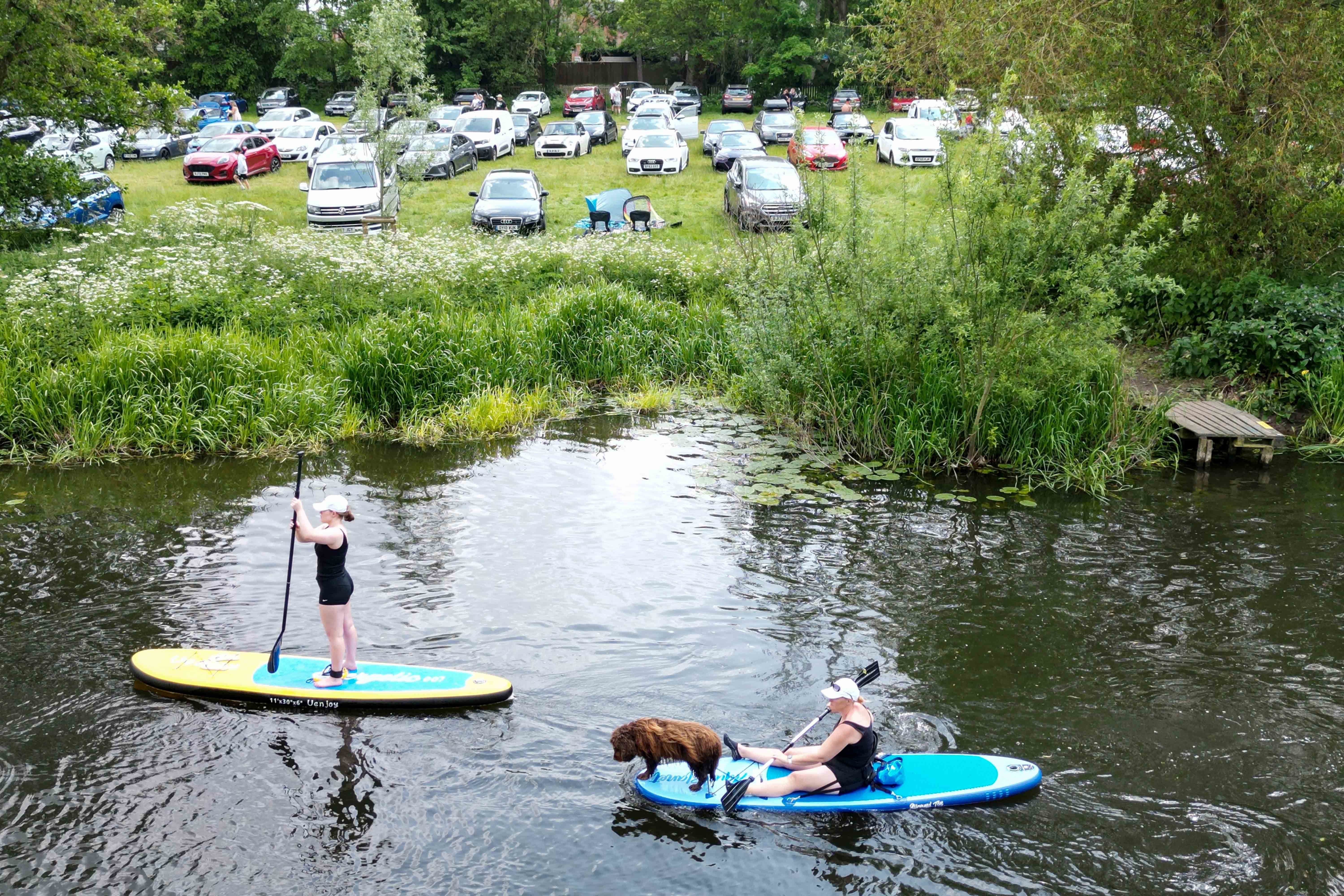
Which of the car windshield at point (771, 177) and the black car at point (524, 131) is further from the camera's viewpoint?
the black car at point (524, 131)

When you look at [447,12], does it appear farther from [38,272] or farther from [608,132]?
[38,272]

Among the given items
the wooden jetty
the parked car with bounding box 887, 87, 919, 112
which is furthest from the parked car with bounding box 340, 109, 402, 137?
the parked car with bounding box 887, 87, 919, 112

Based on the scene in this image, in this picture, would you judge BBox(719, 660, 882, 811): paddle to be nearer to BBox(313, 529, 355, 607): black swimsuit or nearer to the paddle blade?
the paddle blade

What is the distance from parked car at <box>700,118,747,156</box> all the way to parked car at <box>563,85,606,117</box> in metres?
10.5

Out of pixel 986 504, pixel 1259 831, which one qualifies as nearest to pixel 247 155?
pixel 986 504

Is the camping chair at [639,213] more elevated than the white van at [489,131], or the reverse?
the white van at [489,131]

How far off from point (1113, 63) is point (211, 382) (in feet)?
42.1

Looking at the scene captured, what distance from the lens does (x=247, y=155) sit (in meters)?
31.8

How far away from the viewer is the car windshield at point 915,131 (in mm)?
31766

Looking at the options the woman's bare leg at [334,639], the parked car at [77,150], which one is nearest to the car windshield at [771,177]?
the parked car at [77,150]

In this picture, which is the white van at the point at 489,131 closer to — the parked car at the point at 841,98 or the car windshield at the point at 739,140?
the car windshield at the point at 739,140

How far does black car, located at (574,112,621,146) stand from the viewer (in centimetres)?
4012

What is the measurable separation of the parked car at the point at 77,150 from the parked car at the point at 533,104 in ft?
64.0

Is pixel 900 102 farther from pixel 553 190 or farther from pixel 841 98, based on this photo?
pixel 553 190
